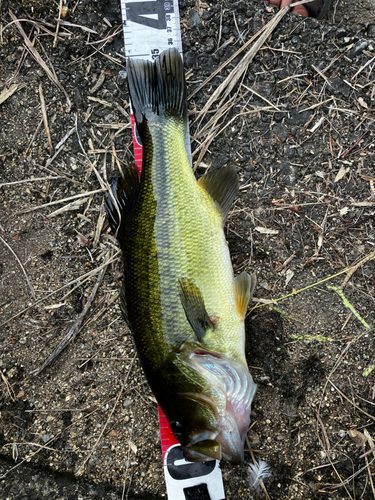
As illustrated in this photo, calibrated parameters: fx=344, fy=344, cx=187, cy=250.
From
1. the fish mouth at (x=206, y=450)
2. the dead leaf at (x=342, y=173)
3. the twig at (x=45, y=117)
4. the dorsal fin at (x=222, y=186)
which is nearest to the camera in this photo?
the fish mouth at (x=206, y=450)

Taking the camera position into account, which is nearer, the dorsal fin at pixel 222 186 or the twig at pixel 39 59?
the dorsal fin at pixel 222 186

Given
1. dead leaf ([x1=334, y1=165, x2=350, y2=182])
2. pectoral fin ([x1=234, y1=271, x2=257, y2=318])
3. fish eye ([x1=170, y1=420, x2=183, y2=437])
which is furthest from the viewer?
dead leaf ([x1=334, y1=165, x2=350, y2=182])

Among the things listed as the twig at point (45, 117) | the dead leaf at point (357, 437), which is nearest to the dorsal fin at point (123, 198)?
the twig at point (45, 117)

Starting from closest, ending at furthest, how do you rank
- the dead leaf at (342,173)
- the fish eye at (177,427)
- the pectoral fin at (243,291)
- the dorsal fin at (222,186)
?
the fish eye at (177,427)
the pectoral fin at (243,291)
the dorsal fin at (222,186)
the dead leaf at (342,173)

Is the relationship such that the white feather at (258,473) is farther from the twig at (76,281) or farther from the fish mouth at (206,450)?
the twig at (76,281)

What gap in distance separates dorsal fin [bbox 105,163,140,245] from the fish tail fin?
1.12 ft

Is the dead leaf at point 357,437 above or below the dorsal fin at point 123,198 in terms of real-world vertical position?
below

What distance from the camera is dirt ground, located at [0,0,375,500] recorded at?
8.59 ft

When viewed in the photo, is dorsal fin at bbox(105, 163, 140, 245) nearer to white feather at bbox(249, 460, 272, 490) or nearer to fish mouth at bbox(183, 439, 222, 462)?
fish mouth at bbox(183, 439, 222, 462)

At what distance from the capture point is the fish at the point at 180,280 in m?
2.07

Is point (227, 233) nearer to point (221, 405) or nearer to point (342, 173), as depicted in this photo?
point (342, 173)

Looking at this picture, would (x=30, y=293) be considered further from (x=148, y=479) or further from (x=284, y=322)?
(x=284, y=322)

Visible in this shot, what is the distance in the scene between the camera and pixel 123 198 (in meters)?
2.50

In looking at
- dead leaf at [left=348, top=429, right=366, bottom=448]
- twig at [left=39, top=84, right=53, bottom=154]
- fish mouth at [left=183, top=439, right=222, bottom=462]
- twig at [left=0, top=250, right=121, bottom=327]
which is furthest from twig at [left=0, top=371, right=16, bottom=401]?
dead leaf at [left=348, top=429, right=366, bottom=448]
